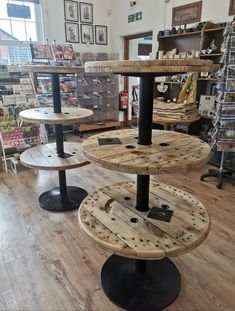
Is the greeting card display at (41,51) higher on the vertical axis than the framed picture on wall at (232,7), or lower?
lower

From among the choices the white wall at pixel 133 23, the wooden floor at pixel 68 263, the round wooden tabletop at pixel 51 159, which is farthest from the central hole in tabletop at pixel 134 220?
the white wall at pixel 133 23

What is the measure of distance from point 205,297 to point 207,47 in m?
3.05

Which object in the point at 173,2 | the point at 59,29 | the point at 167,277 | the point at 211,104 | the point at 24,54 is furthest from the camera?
the point at 59,29

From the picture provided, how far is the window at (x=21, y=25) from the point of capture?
4363 mm

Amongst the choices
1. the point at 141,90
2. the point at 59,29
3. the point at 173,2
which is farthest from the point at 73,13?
the point at 141,90

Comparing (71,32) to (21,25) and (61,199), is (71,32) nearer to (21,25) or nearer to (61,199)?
(21,25)

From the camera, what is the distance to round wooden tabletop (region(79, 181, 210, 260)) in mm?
1134

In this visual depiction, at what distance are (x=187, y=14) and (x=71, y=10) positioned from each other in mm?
2368

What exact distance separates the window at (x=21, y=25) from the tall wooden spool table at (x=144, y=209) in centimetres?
406

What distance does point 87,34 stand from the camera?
17.2ft

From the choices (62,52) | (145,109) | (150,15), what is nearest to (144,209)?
(145,109)

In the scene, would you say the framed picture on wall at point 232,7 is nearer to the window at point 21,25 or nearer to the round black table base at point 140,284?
the round black table base at point 140,284

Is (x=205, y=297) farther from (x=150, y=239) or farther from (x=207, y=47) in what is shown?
(x=207, y=47)

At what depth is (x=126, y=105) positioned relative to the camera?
5703 millimetres
